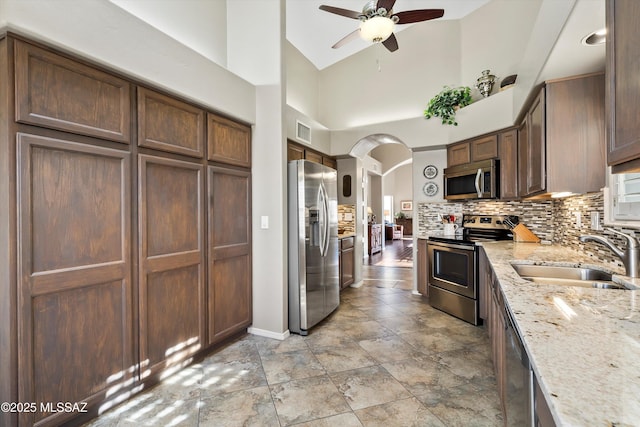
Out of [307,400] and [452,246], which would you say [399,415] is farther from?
[452,246]

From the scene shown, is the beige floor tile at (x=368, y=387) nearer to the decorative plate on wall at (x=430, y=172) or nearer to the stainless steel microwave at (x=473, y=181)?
the stainless steel microwave at (x=473, y=181)

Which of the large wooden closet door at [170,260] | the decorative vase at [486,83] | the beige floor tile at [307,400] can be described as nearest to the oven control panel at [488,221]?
the decorative vase at [486,83]

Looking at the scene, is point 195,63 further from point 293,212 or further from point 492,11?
point 492,11

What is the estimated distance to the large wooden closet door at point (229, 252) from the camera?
2.70m

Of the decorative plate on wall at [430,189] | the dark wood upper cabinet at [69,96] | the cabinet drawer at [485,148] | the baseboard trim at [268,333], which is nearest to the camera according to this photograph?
the dark wood upper cabinet at [69,96]

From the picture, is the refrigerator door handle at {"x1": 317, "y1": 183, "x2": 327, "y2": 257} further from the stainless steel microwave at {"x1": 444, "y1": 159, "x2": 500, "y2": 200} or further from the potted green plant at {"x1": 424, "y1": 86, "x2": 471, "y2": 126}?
the potted green plant at {"x1": 424, "y1": 86, "x2": 471, "y2": 126}

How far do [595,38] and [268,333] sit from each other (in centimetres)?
327

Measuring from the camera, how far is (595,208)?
2.17 m

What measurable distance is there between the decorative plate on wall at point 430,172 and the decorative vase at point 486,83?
1131 mm

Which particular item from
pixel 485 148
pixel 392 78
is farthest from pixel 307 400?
pixel 392 78

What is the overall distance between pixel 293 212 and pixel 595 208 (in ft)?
8.02

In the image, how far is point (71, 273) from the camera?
174cm

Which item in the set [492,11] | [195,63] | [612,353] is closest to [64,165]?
[195,63]

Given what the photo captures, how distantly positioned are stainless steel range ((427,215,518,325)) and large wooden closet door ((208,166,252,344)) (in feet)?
7.77
